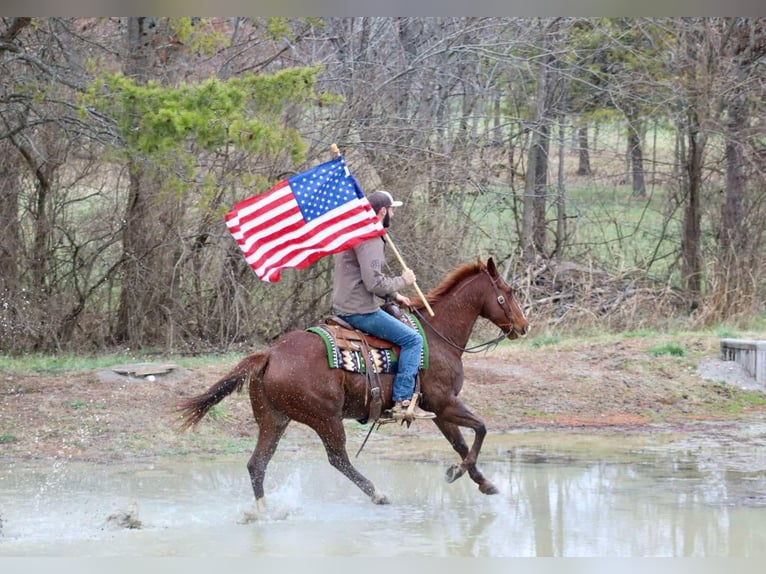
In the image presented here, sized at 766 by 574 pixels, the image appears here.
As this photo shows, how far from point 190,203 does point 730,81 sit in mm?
10323

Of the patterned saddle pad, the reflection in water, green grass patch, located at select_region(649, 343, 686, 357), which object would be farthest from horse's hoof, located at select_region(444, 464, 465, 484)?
green grass patch, located at select_region(649, 343, 686, 357)

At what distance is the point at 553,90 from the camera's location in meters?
22.8

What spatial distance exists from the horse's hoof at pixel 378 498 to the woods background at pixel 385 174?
4.83 meters

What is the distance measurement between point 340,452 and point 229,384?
41.3 inches

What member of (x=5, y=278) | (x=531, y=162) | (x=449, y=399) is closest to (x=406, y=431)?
(x=449, y=399)

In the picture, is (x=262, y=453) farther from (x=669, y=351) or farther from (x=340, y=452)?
(x=669, y=351)

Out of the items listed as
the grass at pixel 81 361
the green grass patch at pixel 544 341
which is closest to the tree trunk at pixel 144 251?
the grass at pixel 81 361

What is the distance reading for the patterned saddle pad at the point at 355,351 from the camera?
9.48 meters

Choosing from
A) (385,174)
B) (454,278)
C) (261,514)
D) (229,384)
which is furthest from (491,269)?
(385,174)

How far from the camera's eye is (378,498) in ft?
32.0

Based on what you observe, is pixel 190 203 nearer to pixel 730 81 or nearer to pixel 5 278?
pixel 5 278

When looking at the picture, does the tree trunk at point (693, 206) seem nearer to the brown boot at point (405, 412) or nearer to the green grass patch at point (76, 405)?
the green grass patch at point (76, 405)

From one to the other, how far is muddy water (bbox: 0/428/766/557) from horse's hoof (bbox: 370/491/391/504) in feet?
0.28

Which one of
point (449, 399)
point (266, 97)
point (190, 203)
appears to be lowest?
point (449, 399)
